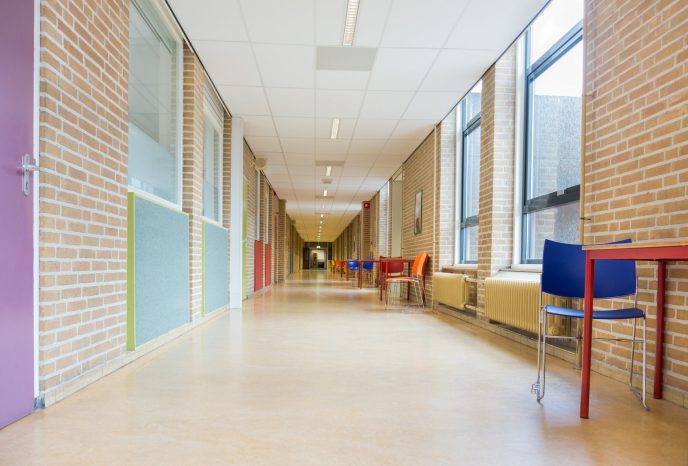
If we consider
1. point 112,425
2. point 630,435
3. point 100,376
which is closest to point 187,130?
point 100,376

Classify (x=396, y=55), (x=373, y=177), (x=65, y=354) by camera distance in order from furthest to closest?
(x=373, y=177), (x=396, y=55), (x=65, y=354)

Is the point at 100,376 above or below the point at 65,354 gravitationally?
below

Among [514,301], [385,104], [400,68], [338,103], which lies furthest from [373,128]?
[514,301]

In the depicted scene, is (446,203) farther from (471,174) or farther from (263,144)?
(263,144)

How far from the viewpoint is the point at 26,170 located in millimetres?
2094

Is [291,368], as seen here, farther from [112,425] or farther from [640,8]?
[640,8]

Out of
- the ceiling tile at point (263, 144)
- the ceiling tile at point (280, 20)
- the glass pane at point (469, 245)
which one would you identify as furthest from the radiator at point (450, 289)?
the ceiling tile at point (263, 144)

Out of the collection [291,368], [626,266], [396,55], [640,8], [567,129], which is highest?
[396,55]

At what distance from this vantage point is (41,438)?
6.11 feet

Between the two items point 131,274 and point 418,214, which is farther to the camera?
point 418,214

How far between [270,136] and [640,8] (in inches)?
235

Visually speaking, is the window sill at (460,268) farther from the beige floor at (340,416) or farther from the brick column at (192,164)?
the brick column at (192,164)

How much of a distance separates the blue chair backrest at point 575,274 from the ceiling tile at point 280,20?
109 inches

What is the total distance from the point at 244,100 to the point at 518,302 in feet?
14.0
